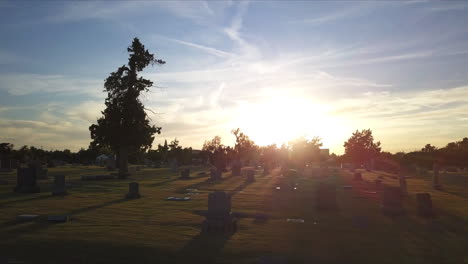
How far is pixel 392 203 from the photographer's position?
56.4ft

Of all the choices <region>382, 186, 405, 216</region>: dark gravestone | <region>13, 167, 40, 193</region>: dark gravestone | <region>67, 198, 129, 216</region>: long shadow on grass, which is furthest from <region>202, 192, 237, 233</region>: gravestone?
<region>13, 167, 40, 193</region>: dark gravestone

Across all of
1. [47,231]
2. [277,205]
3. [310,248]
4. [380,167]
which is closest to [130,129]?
[277,205]

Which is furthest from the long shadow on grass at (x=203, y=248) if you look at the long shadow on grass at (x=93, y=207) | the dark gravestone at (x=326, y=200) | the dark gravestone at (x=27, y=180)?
the dark gravestone at (x=27, y=180)

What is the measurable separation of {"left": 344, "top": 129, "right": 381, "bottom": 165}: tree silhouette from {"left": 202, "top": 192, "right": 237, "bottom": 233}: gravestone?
8734 cm

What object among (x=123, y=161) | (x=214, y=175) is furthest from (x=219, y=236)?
(x=123, y=161)

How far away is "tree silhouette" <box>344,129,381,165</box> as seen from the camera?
9612cm

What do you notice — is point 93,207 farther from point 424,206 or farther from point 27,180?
point 424,206

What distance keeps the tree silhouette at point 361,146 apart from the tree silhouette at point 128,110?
218 ft

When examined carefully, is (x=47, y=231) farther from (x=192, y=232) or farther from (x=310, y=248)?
(x=310, y=248)

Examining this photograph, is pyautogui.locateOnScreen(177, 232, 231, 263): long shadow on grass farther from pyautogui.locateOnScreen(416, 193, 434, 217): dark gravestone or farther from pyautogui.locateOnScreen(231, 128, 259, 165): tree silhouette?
pyautogui.locateOnScreen(231, 128, 259, 165): tree silhouette

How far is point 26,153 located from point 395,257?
7787 cm

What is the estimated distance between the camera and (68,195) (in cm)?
2169

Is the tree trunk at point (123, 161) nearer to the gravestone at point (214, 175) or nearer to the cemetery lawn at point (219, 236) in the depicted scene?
the gravestone at point (214, 175)

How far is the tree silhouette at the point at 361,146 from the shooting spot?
96.1 meters
